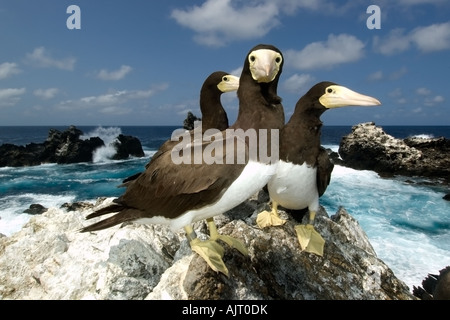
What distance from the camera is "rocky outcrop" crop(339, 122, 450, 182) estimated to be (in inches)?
1157

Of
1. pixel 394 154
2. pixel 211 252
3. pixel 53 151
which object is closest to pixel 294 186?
pixel 211 252

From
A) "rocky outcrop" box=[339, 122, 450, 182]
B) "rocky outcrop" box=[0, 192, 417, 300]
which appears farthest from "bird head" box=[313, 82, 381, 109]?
"rocky outcrop" box=[339, 122, 450, 182]

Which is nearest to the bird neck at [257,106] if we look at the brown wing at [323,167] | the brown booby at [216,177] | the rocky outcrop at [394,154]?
the brown booby at [216,177]

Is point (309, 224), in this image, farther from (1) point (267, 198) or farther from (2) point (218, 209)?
(2) point (218, 209)

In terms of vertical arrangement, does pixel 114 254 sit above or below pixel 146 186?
below

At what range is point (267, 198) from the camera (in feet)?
18.6

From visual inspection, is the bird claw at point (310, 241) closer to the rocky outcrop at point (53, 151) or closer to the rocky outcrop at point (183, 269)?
the rocky outcrop at point (183, 269)

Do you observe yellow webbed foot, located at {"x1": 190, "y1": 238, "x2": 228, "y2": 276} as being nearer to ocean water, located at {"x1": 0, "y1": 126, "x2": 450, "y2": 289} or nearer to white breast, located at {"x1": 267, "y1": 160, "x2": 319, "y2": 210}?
white breast, located at {"x1": 267, "y1": 160, "x2": 319, "y2": 210}

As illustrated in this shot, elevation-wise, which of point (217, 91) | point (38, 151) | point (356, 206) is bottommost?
point (356, 206)

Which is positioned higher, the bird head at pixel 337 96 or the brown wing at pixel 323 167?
the bird head at pixel 337 96

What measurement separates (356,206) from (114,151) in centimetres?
3637

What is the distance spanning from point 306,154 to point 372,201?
21.6 metres

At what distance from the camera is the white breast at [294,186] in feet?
13.3
